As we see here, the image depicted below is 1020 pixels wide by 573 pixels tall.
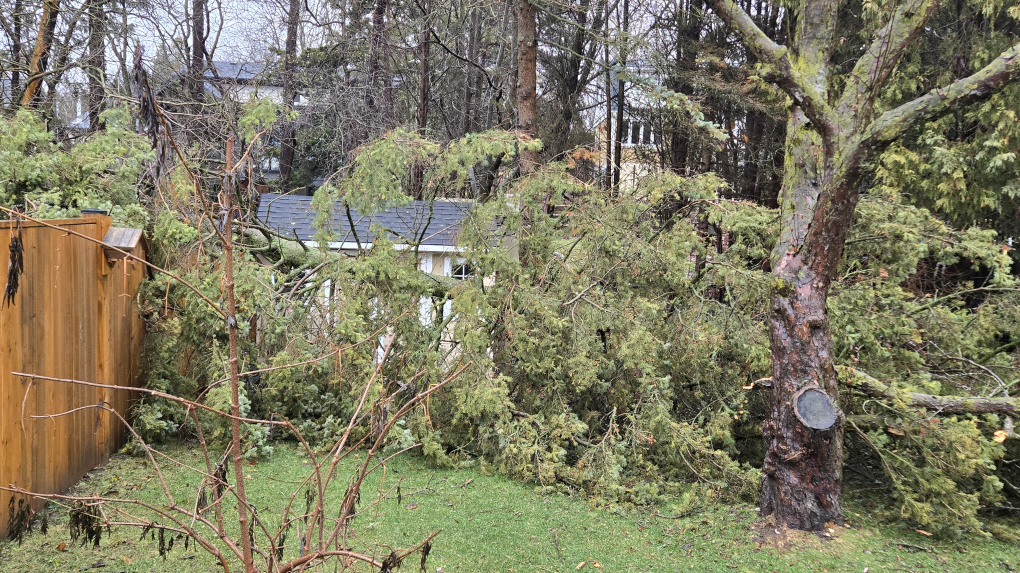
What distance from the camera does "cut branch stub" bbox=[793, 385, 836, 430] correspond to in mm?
4465

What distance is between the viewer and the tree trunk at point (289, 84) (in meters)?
16.1

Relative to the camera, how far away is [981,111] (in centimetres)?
1025

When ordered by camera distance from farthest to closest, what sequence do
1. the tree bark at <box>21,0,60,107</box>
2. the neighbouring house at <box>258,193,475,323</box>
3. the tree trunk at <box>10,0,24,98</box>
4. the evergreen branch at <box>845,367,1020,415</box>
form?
the tree trunk at <box>10,0,24,98</box>, the tree bark at <box>21,0,60,107</box>, the neighbouring house at <box>258,193,475,323</box>, the evergreen branch at <box>845,367,1020,415</box>

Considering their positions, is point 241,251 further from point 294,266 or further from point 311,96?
point 311,96

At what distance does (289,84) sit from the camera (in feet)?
53.8

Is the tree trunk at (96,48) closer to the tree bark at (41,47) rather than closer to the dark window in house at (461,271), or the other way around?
the tree bark at (41,47)

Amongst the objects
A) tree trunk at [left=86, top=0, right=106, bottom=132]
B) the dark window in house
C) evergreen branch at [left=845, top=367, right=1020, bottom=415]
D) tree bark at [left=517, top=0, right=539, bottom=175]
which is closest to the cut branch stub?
evergreen branch at [left=845, top=367, right=1020, bottom=415]

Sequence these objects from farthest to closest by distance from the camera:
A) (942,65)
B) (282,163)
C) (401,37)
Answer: (282,163)
(401,37)
(942,65)

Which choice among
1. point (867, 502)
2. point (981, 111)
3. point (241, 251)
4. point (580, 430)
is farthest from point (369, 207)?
point (981, 111)

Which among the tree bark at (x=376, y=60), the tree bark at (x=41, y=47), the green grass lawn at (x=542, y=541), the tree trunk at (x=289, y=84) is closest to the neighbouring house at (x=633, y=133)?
the tree bark at (x=376, y=60)

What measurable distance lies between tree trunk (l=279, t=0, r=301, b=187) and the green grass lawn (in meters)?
11.8

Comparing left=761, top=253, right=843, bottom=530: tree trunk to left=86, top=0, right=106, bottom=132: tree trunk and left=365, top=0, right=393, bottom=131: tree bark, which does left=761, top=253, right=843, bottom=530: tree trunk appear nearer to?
left=86, top=0, right=106, bottom=132: tree trunk

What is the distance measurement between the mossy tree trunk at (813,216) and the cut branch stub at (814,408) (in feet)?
0.05

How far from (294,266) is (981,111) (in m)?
10.1
